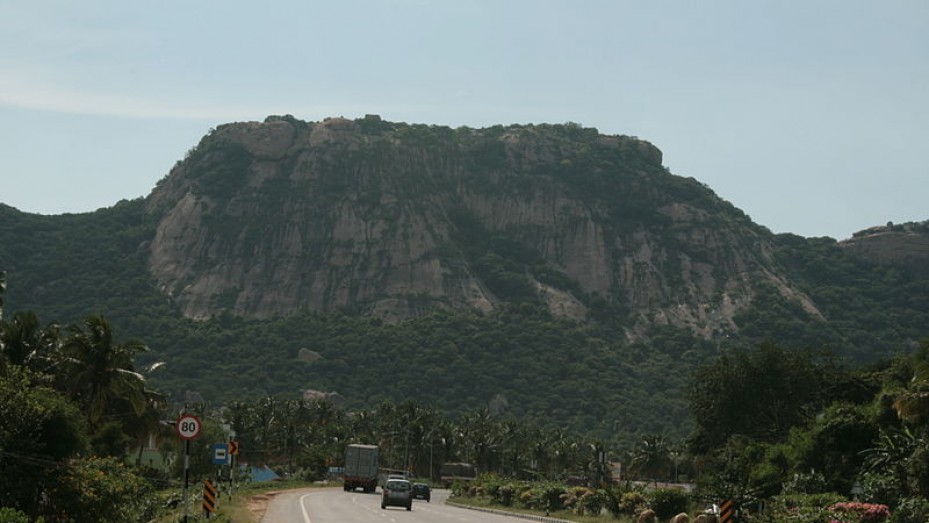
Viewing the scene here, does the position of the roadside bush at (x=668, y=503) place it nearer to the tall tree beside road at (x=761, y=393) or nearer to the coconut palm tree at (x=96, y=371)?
the coconut palm tree at (x=96, y=371)

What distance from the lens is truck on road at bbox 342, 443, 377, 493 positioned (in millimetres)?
87500

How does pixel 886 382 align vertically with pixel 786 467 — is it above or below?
above

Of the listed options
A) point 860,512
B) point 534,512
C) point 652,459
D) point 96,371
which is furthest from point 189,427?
point 652,459

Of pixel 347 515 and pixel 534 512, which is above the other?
pixel 347 515

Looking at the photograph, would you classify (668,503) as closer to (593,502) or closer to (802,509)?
(593,502)

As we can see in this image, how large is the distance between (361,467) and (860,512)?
5601cm

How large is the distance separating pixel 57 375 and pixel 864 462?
43.6m

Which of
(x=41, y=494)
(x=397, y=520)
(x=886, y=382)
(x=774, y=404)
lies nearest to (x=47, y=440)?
(x=41, y=494)

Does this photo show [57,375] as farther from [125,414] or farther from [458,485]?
[458,485]

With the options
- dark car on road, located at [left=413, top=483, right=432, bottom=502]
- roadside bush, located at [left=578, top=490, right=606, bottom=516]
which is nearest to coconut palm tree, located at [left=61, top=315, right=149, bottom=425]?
dark car on road, located at [left=413, top=483, right=432, bottom=502]

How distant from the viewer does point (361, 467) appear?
88500mm

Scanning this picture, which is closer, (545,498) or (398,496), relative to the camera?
(398,496)

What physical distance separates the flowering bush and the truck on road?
175 feet

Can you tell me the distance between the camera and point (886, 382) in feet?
241
